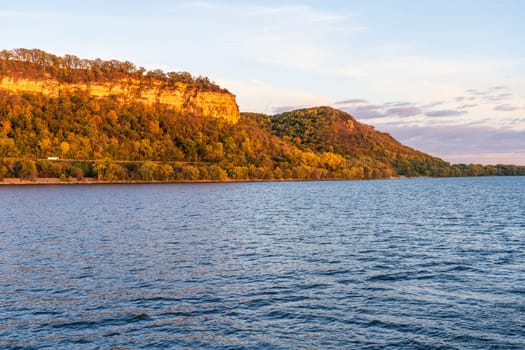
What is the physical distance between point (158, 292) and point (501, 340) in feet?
43.3

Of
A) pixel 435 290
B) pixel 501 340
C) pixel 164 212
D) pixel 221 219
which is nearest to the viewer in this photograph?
pixel 501 340

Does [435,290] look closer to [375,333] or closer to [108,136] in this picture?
[375,333]

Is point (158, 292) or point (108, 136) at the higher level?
point (108, 136)

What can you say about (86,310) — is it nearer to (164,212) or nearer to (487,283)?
(487,283)

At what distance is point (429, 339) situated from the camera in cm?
1558

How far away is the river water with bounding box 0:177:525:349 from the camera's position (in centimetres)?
1591

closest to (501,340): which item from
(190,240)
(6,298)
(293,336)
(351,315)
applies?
(351,315)

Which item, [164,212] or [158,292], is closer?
[158,292]

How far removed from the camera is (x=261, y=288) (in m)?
21.7

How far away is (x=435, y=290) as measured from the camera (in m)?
21.4

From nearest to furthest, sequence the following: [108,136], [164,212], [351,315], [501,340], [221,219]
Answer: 1. [501,340]
2. [351,315]
3. [221,219]
4. [164,212]
5. [108,136]

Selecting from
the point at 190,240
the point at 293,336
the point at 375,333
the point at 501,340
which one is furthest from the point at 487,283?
the point at 190,240

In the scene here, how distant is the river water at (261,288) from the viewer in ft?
Answer: 52.2

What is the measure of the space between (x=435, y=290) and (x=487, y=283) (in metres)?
2.96
